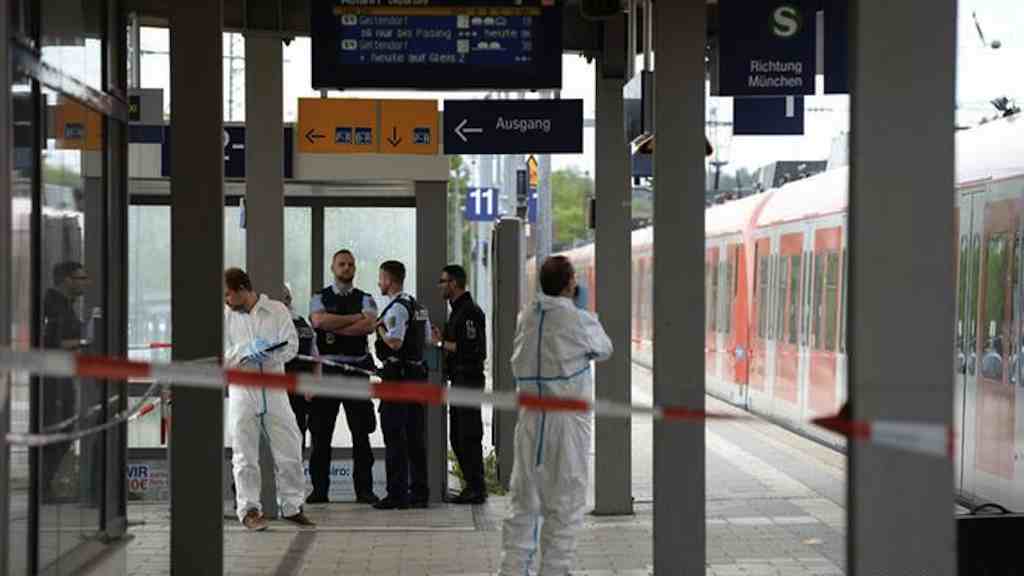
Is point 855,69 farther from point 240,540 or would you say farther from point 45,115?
point 240,540

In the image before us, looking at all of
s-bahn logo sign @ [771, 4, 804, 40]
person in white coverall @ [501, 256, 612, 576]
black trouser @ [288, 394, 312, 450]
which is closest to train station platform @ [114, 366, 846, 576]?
black trouser @ [288, 394, 312, 450]

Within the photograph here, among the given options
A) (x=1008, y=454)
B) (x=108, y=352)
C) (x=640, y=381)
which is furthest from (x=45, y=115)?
(x=640, y=381)

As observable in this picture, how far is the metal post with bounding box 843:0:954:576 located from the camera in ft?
15.9

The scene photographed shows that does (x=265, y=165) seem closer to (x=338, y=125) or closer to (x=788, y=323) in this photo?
(x=338, y=125)

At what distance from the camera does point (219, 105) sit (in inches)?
333

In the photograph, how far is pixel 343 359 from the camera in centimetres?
Answer: 1368

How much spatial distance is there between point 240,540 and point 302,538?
44 centimetres

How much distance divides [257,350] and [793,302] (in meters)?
10.4

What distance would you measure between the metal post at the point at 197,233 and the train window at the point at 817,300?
11.5 m

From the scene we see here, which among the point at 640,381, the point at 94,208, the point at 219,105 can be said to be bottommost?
the point at 640,381

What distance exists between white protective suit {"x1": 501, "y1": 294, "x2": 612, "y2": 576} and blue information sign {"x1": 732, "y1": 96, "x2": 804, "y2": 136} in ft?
20.0

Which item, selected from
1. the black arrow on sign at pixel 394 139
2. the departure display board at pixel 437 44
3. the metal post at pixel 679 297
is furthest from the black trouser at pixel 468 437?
the metal post at pixel 679 297

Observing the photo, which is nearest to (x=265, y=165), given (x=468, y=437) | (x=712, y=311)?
(x=468, y=437)

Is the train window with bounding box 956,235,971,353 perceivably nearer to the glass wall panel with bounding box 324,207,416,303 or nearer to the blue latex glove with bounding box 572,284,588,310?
the glass wall panel with bounding box 324,207,416,303
